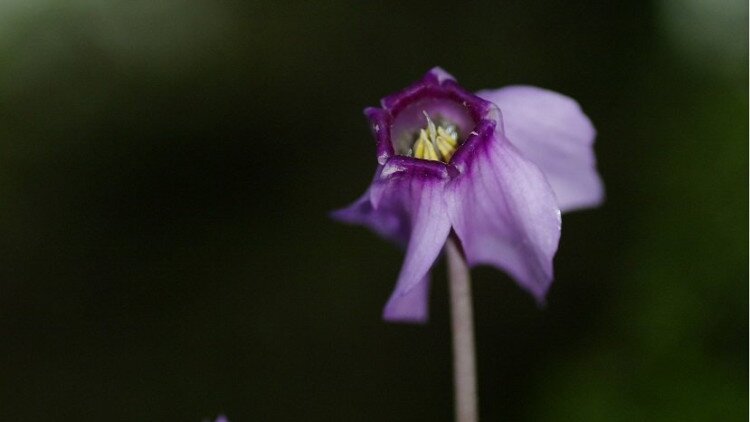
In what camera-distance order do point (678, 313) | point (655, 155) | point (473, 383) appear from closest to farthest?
point (473, 383)
point (678, 313)
point (655, 155)

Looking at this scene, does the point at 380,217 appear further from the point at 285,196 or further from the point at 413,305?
the point at 285,196

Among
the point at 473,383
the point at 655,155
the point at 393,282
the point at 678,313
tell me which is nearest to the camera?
the point at 473,383

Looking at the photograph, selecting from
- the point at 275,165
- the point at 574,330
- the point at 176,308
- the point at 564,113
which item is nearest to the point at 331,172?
the point at 275,165

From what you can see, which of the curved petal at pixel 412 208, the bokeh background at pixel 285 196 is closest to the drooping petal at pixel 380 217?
the curved petal at pixel 412 208

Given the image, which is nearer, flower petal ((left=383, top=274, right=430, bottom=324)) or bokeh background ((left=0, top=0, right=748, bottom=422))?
flower petal ((left=383, top=274, right=430, bottom=324))

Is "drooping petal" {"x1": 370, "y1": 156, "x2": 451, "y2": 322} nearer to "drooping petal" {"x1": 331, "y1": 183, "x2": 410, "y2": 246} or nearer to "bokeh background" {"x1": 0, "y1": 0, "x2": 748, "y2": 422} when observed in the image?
"drooping petal" {"x1": 331, "y1": 183, "x2": 410, "y2": 246}

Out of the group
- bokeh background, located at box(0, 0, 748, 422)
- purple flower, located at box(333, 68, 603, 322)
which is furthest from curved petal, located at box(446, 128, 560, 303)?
bokeh background, located at box(0, 0, 748, 422)

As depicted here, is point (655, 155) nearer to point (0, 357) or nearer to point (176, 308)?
point (176, 308)
